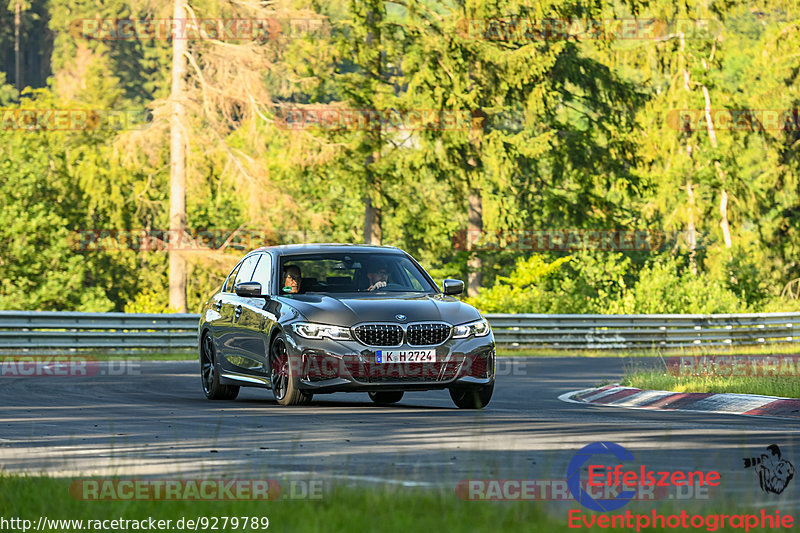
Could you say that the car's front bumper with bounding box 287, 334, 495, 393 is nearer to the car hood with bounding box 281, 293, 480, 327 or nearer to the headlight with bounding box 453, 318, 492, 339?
the headlight with bounding box 453, 318, 492, 339

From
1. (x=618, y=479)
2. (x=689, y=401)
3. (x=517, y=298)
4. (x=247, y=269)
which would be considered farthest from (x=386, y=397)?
(x=517, y=298)

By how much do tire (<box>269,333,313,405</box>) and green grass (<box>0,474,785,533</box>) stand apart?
6.35 meters

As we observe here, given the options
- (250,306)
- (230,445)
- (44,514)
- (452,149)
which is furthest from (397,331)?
(452,149)

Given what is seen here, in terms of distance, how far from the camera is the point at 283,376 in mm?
14125

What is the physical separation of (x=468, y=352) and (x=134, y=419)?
3283 millimetres

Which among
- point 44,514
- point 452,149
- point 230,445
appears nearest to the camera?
point 44,514

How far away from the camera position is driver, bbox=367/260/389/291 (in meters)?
14.9

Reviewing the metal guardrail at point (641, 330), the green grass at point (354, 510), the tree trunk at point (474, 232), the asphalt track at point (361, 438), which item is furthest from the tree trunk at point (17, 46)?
the green grass at point (354, 510)

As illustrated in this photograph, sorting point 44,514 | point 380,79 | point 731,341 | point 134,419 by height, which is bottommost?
point 731,341

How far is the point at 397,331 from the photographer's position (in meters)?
13.5

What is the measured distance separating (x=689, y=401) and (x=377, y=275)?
12.1 feet

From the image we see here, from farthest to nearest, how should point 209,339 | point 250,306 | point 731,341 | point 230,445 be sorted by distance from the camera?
point 731,341, point 209,339, point 250,306, point 230,445

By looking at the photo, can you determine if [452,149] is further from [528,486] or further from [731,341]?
[528,486]

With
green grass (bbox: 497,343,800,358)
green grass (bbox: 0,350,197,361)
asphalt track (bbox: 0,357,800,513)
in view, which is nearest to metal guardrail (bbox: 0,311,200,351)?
green grass (bbox: 0,350,197,361)
